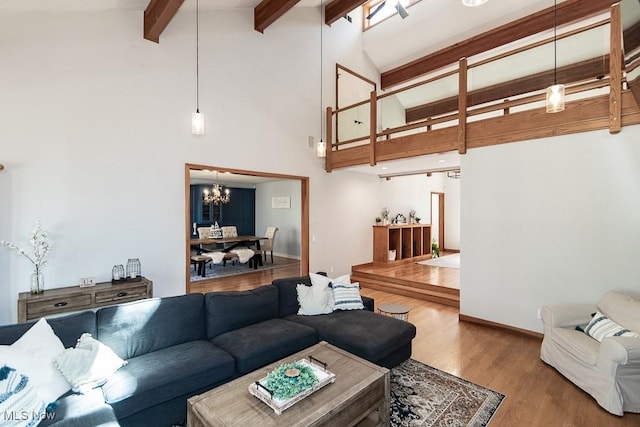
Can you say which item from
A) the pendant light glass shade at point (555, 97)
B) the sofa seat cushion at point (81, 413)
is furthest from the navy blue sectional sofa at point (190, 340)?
the pendant light glass shade at point (555, 97)

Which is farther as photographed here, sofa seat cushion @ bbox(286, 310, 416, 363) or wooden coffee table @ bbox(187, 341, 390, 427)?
sofa seat cushion @ bbox(286, 310, 416, 363)

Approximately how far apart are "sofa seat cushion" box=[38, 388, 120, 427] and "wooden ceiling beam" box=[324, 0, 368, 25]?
21.7 ft

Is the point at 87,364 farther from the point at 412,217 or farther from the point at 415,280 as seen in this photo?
the point at 412,217

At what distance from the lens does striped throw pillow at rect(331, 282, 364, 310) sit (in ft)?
11.4

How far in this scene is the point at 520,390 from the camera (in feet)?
8.70

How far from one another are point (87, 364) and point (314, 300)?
2.08m

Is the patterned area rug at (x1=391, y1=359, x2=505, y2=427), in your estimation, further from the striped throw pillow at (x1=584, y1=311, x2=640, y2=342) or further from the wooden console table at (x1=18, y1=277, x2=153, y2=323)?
the wooden console table at (x1=18, y1=277, x2=153, y2=323)

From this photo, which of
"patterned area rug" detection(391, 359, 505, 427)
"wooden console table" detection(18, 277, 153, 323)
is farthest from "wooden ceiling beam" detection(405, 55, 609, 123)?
"wooden console table" detection(18, 277, 153, 323)

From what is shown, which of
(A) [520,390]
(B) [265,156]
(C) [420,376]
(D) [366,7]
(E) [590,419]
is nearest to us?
(E) [590,419]

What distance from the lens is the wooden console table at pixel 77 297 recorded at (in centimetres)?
285

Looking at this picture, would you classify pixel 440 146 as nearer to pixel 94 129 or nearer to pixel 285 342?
pixel 285 342

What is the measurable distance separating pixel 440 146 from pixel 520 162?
1.09 meters

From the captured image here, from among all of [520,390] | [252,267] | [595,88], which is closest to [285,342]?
[520,390]

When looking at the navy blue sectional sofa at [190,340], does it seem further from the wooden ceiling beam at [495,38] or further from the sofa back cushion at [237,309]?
the wooden ceiling beam at [495,38]
